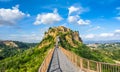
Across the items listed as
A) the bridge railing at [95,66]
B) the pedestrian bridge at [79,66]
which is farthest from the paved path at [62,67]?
the bridge railing at [95,66]

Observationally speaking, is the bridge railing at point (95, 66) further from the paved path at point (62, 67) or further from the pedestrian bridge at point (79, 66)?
the paved path at point (62, 67)

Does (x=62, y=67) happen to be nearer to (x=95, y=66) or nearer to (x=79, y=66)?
(x=79, y=66)

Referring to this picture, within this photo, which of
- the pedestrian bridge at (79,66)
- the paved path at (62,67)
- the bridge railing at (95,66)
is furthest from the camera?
the paved path at (62,67)

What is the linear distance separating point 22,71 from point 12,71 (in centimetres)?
2173

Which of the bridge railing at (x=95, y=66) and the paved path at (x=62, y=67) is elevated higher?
the bridge railing at (x=95, y=66)

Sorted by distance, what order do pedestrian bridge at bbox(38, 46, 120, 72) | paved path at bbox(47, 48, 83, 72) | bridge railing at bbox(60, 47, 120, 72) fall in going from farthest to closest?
paved path at bbox(47, 48, 83, 72), pedestrian bridge at bbox(38, 46, 120, 72), bridge railing at bbox(60, 47, 120, 72)

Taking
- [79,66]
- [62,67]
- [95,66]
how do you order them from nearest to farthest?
[95,66] → [79,66] → [62,67]

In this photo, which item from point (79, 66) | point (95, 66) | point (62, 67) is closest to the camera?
point (95, 66)

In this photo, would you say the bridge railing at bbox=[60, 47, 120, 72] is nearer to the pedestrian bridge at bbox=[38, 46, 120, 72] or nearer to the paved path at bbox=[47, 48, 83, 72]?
the pedestrian bridge at bbox=[38, 46, 120, 72]

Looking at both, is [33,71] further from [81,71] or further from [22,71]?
[81,71]

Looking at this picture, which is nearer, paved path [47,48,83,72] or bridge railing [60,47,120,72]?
bridge railing [60,47,120,72]

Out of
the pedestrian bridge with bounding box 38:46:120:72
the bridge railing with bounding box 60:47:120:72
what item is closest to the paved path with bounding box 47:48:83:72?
the pedestrian bridge with bounding box 38:46:120:72

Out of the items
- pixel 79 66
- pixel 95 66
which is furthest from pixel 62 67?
pixel 95 66

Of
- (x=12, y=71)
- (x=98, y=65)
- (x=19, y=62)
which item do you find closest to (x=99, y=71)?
(x=98, y=65)
